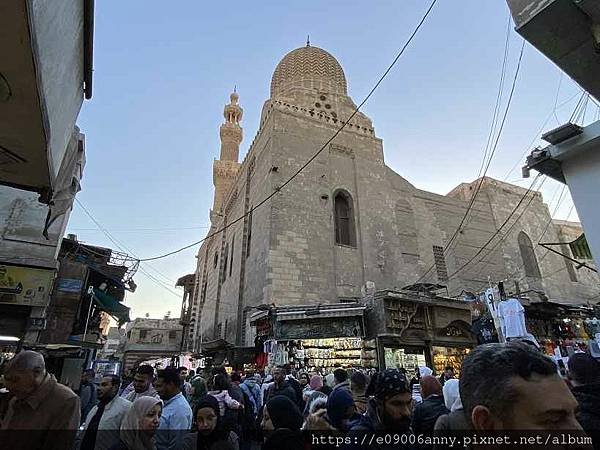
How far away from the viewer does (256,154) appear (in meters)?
17.5

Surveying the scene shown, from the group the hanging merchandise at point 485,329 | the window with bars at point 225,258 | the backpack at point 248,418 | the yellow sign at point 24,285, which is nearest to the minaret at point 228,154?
the window with bars at point 225,258

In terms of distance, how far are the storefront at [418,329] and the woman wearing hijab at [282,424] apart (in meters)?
8.47

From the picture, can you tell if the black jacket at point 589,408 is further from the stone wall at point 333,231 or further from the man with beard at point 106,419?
the stone wall at point 333,231

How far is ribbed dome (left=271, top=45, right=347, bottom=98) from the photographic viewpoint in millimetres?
18953

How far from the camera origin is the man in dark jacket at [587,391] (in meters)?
2.04

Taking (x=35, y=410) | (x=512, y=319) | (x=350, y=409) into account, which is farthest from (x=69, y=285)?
(x=512, y=319)

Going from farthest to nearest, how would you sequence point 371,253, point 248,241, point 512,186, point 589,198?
point 512,186
point 248,241
point 371,253
point 589,198

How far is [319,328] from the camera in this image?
10781 mm

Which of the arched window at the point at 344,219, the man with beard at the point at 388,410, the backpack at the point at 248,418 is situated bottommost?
the backpack at the point at 248,418

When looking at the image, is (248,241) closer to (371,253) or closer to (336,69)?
(371,253)

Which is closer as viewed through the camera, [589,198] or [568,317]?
Answer: [589,198]

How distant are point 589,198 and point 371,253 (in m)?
9.02

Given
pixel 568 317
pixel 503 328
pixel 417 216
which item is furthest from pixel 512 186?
pixel 503 328

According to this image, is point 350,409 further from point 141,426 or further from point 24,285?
point 24,285
